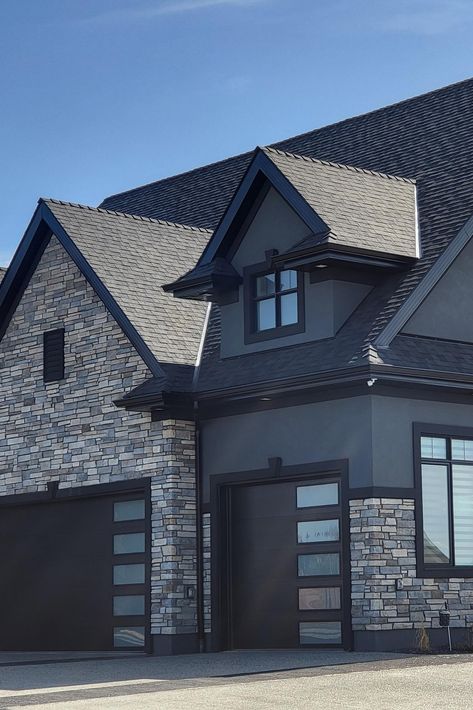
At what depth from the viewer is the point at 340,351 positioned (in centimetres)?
2075

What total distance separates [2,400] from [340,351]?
844 cm

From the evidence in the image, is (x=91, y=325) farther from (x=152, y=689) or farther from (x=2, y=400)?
(x=152, y=689)

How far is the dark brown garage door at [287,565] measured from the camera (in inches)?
822

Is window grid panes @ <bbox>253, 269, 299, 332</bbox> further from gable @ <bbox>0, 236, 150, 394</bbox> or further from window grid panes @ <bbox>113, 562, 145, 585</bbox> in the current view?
window grid panes @ <bbox>113, 562, 145, 585</bbox>

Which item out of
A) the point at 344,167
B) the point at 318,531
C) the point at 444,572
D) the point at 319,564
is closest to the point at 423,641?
the point at 444,572

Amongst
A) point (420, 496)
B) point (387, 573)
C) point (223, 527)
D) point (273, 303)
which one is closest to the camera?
point (387, 573)

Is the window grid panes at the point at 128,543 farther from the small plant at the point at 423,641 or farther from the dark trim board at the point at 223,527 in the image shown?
the small plant at the point at 423,641

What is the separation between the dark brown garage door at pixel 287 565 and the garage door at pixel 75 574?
1.71 m

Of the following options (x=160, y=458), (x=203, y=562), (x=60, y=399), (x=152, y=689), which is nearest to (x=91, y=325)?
(x=60, y=399)

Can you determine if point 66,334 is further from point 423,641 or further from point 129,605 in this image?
point 423,641

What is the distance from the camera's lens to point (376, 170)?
26016 millimetres

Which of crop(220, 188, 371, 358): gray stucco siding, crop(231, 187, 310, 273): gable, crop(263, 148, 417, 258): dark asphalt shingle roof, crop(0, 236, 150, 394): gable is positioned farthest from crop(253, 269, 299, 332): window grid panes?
crop(0, 236, 150, 394): gable

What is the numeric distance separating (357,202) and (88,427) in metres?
6.19

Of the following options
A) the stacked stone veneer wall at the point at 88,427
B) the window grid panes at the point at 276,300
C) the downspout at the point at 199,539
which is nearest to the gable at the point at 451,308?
the window grid panes at the point at 276,300
